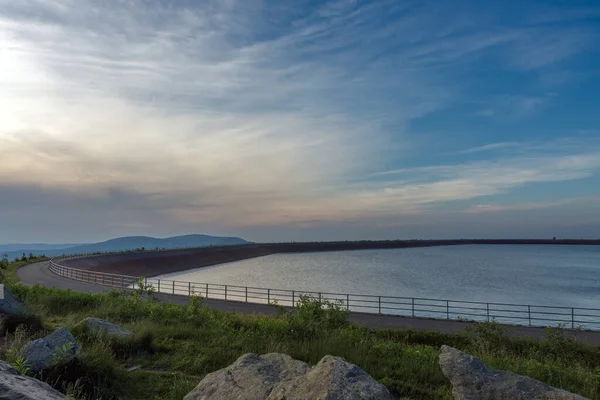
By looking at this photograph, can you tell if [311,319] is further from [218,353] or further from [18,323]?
[18,323]

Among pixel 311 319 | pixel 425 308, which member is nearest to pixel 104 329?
pixel 311 319

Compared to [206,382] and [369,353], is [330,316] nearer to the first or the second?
[369,353]

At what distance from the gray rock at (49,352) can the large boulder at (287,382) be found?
2977mm

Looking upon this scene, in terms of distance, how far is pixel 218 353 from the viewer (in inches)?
424

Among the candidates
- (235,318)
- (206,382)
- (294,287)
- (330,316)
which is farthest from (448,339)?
(294,287)

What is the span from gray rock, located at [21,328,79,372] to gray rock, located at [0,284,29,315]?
533cm

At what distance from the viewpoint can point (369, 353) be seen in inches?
437

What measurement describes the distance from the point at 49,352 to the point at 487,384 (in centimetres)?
766

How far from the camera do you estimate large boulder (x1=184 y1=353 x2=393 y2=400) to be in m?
5.57

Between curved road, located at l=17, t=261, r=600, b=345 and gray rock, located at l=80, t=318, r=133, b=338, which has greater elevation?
gray rock, located at l=80, t=318, r=133, b=338

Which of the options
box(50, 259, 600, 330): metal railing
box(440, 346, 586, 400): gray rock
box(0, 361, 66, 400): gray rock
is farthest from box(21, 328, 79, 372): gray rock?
box(50, 259, 600, 330): metal railing

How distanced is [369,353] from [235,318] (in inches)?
332

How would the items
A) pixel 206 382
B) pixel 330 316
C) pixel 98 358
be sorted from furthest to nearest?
pixel 330 316, pixel 98 358, pixel 206 382

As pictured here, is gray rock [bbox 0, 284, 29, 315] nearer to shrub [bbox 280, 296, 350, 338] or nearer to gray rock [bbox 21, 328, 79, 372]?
gray rock [bbox 21, 328, 79, 372]
